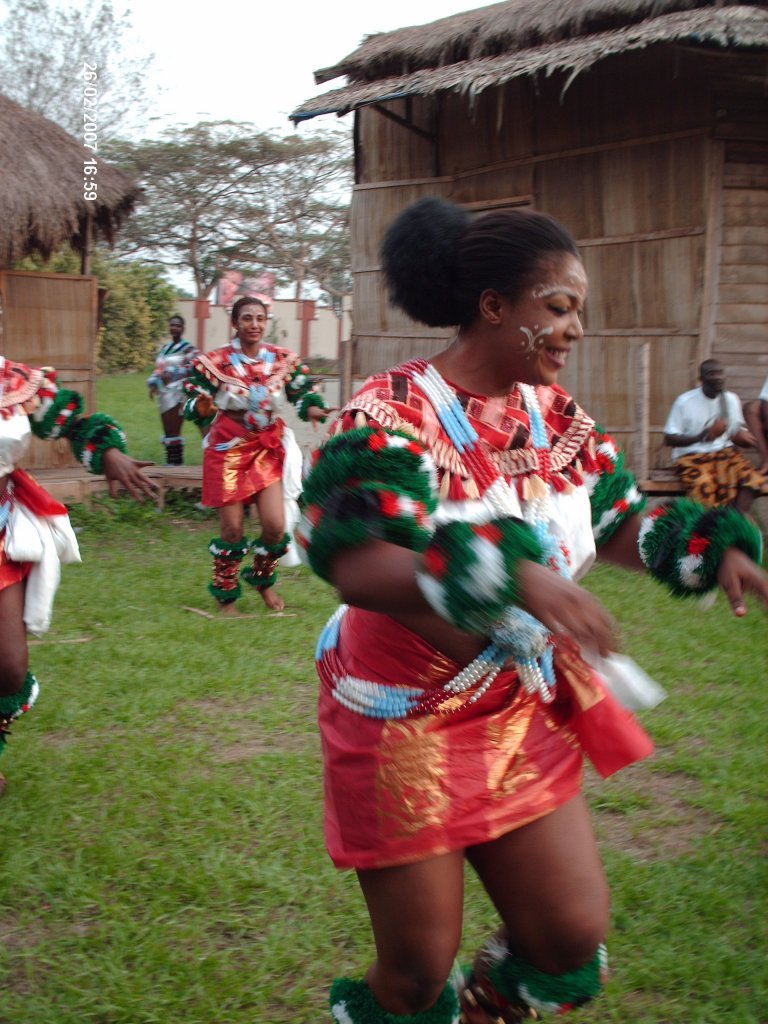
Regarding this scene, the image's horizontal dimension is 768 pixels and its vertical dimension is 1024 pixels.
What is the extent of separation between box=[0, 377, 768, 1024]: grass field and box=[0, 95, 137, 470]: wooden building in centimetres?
589

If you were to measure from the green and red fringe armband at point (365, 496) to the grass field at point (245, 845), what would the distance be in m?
1.64

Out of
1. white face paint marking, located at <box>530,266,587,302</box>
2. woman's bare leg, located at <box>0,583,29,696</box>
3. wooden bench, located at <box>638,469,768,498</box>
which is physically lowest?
woman's bare leg, located at <box>0,583,29,696</box>

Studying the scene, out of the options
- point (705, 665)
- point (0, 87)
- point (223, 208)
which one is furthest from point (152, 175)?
point (705, 665)

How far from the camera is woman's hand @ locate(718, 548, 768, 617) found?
2.33 m

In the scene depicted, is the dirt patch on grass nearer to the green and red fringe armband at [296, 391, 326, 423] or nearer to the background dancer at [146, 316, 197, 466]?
the green and red fringe armband at [296, 391, 326, 423]

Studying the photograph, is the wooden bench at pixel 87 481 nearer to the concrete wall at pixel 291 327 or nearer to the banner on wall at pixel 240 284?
the concrete wall at pixel 291 327

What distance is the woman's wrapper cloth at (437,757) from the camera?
227 centimetres

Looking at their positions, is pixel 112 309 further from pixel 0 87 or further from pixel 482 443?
pixel 482 443

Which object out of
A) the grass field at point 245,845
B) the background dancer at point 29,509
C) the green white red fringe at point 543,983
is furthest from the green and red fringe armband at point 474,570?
the background dancer at point 29,509

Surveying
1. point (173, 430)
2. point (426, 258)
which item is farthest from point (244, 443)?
point (173, 430)

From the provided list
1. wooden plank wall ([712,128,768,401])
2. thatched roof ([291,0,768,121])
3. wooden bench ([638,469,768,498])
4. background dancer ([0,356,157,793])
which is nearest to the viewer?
background dancer ([0,356,157,793])

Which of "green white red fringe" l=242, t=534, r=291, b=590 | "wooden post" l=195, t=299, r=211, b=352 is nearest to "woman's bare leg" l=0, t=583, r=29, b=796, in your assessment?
"green white red fringe" l=242, t=534, r=291, b=590

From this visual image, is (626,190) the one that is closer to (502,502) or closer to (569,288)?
(569,288)

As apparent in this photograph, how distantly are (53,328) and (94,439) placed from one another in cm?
844
